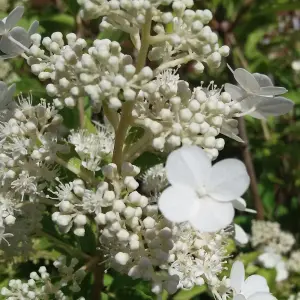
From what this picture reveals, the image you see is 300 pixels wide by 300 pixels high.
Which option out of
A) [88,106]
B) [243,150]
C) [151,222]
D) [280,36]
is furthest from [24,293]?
[280,36]

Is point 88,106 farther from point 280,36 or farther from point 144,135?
point 280,36

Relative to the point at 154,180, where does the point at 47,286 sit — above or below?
below

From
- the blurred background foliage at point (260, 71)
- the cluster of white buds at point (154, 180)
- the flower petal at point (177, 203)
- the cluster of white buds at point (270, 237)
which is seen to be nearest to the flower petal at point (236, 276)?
the cluster of white buds at point (154, 180)

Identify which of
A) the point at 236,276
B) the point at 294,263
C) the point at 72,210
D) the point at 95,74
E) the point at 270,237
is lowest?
the point at 294,263

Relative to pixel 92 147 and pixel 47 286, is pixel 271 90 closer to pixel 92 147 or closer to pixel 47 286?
pixel 92 147

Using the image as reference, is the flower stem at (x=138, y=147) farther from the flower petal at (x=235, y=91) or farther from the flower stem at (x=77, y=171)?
the flower petal at (x=235, y=91)

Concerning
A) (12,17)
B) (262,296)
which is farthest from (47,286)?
(12,17)
